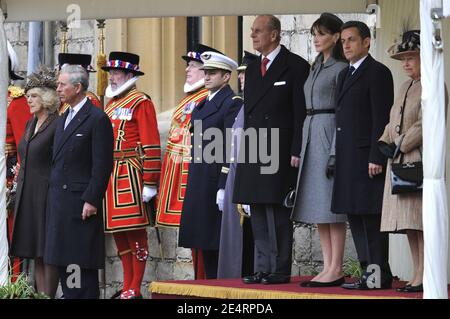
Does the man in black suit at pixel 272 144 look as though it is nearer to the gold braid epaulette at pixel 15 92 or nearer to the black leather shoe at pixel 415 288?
the black leather shoe at pixel 415 288

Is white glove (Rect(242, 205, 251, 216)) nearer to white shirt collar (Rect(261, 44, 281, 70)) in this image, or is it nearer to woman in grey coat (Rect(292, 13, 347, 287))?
woman in grey coat (Rect(292, 13, 347, 287))

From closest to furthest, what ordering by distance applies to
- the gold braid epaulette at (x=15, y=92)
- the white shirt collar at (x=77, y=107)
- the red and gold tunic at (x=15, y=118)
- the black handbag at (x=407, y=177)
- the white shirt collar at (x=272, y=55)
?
the black handbag at (x=407, y=177) < the white shirt collar at (x=272, y=55) < the white shirt collar at (x=77, y=107) < the red and gold tunic at (x=15, y=118) < the gold braid epaulette at (x=15, y=92)

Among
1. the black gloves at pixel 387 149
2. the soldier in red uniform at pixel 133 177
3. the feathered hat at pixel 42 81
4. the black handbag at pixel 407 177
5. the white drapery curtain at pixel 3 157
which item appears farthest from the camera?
the soldier in red uniform at pixel 133 177

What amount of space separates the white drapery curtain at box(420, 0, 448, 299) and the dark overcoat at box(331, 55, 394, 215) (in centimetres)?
119

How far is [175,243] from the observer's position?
48.4ft

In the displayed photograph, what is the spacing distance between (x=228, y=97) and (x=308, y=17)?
4.61ft

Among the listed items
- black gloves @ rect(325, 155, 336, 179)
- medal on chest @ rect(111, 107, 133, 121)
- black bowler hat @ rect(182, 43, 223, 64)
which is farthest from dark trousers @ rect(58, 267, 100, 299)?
black bowler hat @ rect(182, 43, 223, 64)

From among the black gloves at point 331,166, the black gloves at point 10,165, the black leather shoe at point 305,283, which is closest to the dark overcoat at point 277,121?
the black gloves at point 331,166

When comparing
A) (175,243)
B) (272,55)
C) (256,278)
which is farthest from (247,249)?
(175,243)

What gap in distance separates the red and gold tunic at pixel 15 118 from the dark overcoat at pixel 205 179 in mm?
1745

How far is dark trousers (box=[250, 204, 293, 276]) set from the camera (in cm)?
1148

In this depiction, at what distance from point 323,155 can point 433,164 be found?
1.74 meters

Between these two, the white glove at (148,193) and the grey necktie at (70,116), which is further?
the white glove at (148,193)

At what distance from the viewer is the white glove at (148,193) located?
1373cm
